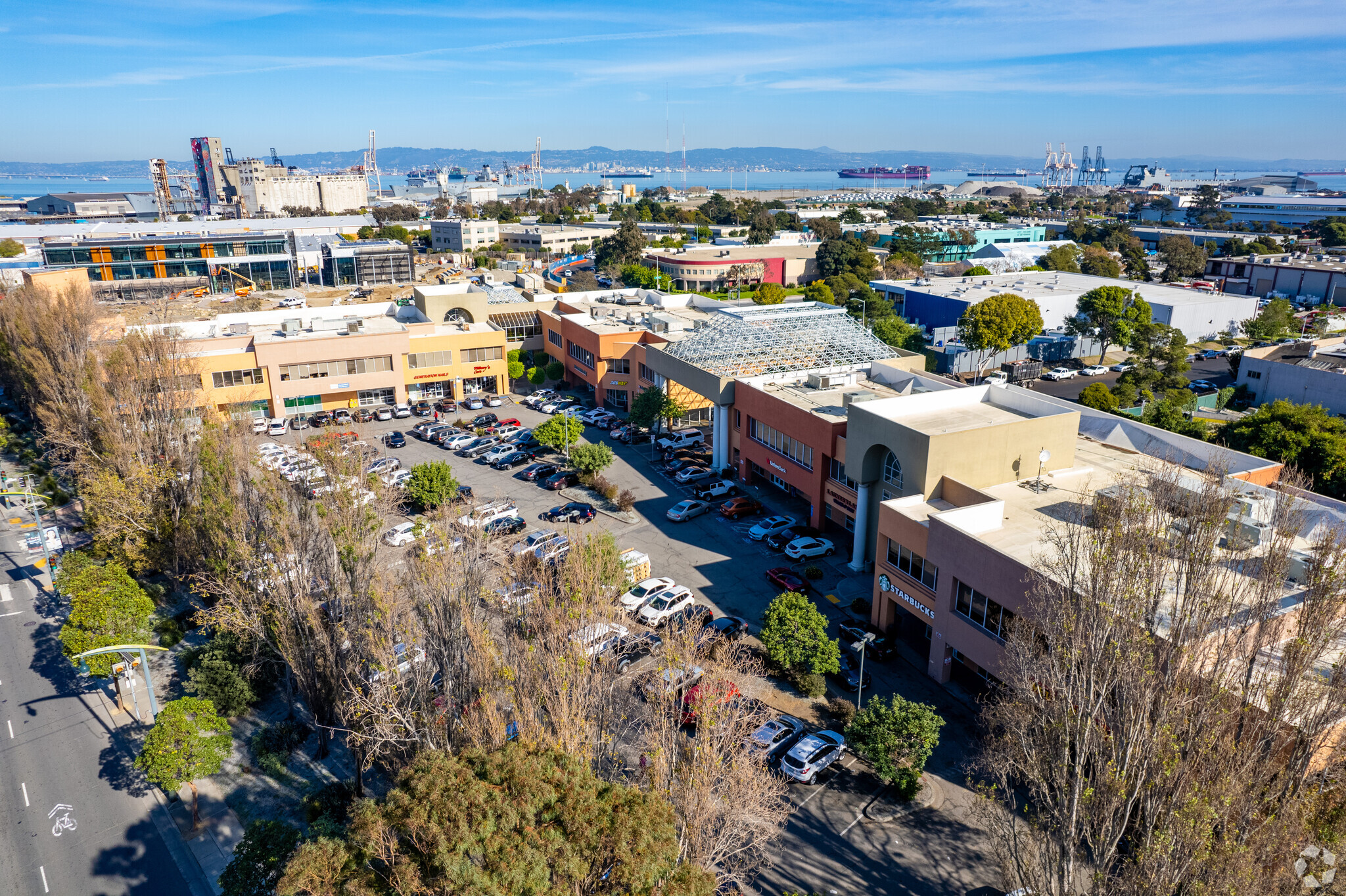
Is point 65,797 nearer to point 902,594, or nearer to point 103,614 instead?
point 103,614

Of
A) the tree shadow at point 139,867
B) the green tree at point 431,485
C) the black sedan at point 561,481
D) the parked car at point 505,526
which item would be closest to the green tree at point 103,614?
the tree shadow at point 139,867

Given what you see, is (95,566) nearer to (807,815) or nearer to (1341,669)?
(807,815)

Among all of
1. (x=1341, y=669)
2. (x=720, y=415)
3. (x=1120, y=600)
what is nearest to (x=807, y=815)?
(x=1120, y=600)

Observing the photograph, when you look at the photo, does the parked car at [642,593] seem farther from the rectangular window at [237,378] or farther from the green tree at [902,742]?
the rectangular window at [237,378]

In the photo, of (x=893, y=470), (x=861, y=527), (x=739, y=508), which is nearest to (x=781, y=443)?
(x=739, y=508)

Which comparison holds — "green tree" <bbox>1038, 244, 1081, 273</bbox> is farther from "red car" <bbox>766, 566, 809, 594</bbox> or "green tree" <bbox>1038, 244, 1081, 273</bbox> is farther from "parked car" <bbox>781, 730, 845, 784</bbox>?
"parked car" <bbox>781, 730, 845, 784</bbox>
